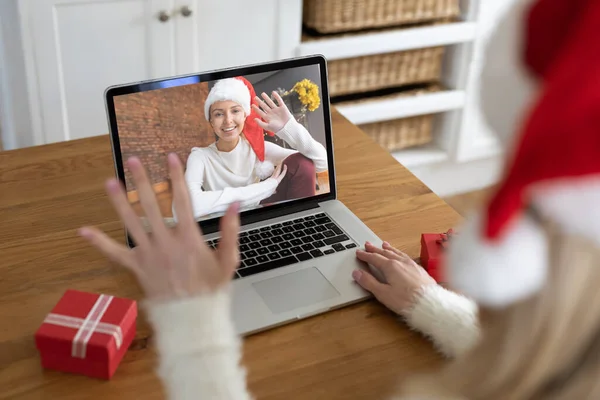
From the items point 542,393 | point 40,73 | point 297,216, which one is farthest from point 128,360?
point 40,73

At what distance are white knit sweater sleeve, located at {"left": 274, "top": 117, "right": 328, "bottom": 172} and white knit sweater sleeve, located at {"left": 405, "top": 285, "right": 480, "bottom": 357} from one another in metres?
0.33

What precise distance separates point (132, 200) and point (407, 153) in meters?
1.62

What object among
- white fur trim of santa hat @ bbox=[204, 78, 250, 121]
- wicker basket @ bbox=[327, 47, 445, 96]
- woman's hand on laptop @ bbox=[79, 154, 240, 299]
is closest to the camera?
woman's hand on laptop @ bbox=[79, 154, 240, 299]

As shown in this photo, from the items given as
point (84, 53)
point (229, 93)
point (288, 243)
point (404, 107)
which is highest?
point (229, 93)

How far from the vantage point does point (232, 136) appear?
43.8 inches

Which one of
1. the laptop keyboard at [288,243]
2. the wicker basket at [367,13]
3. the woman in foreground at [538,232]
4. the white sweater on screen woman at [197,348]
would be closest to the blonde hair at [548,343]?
the woman in foreground at [538,232]

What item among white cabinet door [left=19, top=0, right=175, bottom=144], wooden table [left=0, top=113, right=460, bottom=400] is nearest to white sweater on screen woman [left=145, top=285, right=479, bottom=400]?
wooden table [left=0, top=113, right=460, bottom=400]

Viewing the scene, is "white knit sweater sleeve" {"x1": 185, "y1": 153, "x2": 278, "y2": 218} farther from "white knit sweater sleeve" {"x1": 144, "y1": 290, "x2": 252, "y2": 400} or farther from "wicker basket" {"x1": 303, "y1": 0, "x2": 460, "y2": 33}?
"wicker basket" {"x1": 303, "y1": 0, "x2": 460, "y2": 33}

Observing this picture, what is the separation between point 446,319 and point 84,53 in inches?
53.4

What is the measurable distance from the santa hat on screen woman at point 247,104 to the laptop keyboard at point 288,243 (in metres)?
0.10

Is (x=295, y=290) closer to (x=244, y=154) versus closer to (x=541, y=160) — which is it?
(x=244, y=154)

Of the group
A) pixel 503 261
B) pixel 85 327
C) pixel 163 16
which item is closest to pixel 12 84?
pixel 163 16

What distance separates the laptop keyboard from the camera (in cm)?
107

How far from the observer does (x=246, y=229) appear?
1.13 m
